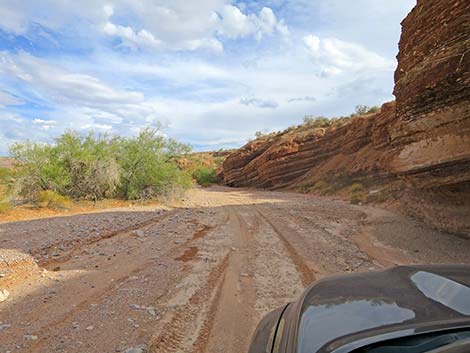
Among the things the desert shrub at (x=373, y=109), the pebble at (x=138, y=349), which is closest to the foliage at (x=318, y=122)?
the desert shrub at (x=373, y=109)

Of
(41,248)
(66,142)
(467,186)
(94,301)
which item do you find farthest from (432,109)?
(66,142)

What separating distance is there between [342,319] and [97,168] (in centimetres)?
1523

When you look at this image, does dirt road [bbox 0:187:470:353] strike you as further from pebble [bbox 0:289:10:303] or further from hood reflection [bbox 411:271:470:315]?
hood reflection [bbox 411:271:470:315]

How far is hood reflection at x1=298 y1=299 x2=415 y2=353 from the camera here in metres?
1.47

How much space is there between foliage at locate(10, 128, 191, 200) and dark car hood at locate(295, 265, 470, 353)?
14.6 m

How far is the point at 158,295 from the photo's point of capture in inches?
→ 178

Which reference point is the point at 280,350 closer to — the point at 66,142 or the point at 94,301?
the point at 94,301

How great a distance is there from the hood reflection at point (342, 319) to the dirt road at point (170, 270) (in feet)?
5.98

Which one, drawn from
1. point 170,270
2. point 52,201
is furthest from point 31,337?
point 52,201

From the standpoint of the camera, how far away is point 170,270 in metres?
5.61

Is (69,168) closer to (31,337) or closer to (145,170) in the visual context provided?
(145,170)

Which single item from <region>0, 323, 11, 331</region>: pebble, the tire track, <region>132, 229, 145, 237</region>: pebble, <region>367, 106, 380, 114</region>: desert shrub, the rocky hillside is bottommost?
<region>0, 323, 11, 331</region>: pebble

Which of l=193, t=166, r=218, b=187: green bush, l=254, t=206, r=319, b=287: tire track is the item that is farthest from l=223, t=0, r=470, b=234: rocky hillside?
l=193, t=166, r=218, b=187: green bush

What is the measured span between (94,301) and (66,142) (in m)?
12.9
